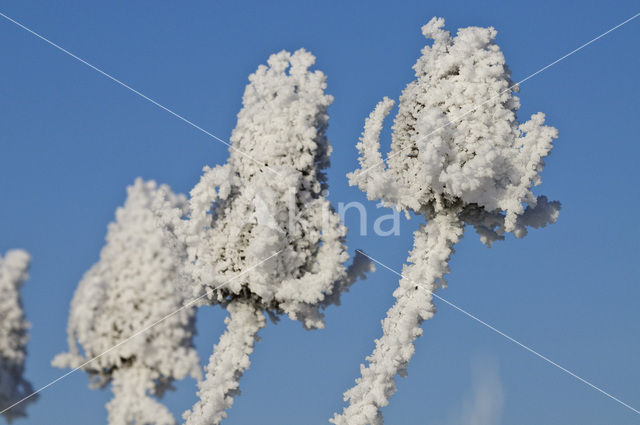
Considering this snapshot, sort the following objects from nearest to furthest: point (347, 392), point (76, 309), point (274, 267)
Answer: point (76, 309), point (274, 267), point (347, 392)

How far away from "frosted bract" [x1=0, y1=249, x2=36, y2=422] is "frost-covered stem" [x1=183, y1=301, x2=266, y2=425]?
13.3 feet

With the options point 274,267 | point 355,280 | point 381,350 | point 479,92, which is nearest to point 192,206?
point 274,267

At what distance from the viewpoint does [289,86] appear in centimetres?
1553

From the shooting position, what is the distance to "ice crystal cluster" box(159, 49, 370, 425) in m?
14.9

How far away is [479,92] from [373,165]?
2.11m

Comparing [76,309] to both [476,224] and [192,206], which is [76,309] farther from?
[476,224]

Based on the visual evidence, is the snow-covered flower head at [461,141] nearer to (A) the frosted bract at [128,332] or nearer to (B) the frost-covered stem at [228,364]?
(B) the frost-covered stem at [228,364]

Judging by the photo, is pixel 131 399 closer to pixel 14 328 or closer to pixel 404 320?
pixel 14 328

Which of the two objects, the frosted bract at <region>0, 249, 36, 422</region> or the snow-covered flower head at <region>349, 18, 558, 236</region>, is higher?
the snow-covered flower head at <region>349, 18, 558, 236</region>

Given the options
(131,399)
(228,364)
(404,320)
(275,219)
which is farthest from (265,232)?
(131,399)

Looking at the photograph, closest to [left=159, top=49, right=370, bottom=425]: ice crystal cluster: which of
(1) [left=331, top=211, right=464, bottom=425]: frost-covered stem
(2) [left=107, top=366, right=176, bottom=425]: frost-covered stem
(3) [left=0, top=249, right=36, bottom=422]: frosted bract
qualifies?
(1) [left=331, top=211, right=464, bottom=425]: frost-covered stem

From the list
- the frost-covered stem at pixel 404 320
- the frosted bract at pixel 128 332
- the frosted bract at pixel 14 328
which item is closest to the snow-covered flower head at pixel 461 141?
the frost-covered stem at pixel 404 320

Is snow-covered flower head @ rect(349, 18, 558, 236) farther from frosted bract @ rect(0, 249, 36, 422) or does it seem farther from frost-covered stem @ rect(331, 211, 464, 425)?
frosted bract @ rect(0, 249, 36, 422)

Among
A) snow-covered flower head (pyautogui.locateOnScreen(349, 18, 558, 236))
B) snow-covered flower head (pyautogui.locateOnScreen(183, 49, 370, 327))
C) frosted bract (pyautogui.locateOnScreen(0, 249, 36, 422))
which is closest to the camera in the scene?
frosted bract (pyautogui.locateOnScreen(0, 249, 36, 422))
